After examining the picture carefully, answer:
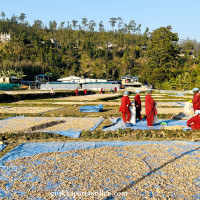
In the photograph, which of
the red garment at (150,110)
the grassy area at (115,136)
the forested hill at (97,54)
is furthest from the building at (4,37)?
the grassy area at (115,136)

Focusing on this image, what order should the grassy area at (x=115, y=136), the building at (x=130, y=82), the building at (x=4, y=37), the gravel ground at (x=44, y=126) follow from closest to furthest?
the grassy area at (x=115, y=136) < the gravel ground at (x=44, y=126) < the building at (x=130, y=82) < the building at (x=4, y=37)

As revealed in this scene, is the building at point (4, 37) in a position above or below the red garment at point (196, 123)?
above

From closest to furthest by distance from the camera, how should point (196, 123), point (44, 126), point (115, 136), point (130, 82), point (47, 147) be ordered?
point (47, 147), point (115, 136), point (196, 123), point (44, 126), point (130, 82)

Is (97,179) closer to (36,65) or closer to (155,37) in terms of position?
(155,37)

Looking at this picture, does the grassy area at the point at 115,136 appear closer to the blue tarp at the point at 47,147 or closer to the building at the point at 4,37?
the blue tarp at the point at 47,147

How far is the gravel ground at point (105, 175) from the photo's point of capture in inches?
163

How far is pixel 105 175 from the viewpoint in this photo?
4859 millimetres

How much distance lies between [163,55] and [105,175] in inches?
2212

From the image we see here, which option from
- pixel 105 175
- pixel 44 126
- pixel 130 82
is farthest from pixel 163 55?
pixel 105 175

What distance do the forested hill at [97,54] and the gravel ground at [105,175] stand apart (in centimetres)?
3694

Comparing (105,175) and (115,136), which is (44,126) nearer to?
(115,136)

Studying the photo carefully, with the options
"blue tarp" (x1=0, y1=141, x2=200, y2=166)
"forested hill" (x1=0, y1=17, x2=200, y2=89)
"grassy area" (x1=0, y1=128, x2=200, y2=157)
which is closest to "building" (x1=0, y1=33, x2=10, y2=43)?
"forested hill" (x1=0, y1=17, x2=200, y2=89)

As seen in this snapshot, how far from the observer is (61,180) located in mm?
4617

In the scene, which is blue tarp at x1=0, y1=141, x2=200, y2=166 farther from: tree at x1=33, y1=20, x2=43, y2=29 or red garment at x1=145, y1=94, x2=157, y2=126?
tree at x1=33, y1=20, x2=43, y2=29
